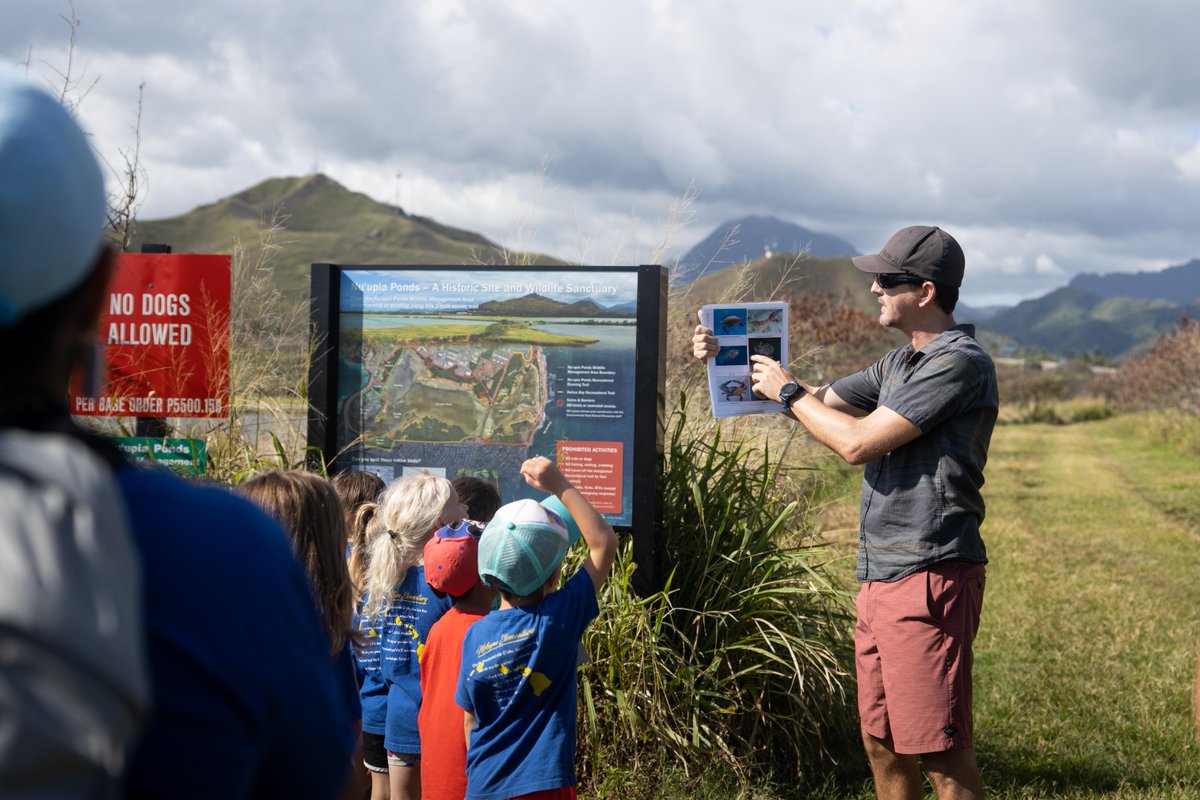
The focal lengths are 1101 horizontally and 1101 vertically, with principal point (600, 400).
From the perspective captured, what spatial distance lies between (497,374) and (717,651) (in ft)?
5.22

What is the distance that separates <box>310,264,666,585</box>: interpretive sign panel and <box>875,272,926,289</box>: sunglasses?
50.6 inches

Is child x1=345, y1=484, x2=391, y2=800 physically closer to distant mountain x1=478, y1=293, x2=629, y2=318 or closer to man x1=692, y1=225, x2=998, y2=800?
distant mountain x1=478, y1=293, x2=629, y2=318

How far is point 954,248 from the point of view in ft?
12.4

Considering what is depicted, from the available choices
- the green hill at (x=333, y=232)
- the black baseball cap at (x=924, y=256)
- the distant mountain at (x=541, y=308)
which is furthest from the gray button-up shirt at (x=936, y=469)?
the green hill at (x=333, y=232)

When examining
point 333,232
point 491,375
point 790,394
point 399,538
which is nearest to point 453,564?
point 399,538

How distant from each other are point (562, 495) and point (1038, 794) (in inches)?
118

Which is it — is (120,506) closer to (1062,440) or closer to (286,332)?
(286,332)

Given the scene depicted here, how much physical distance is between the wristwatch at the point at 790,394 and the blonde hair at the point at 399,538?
1.27m

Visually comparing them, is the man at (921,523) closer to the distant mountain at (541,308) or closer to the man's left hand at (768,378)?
the man's left hand at (768,378)

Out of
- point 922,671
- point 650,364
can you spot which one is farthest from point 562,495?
point 650,364

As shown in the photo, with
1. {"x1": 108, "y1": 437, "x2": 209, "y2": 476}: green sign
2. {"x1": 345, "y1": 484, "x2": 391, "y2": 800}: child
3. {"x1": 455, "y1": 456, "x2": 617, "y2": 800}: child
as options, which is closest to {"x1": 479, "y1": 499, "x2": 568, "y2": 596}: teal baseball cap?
{"x1": 455, "y1": 456, "x2": 617, "y2": 800}: child

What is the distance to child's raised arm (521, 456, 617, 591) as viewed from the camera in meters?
3.26

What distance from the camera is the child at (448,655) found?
3172mm

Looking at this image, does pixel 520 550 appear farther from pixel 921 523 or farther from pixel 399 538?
pixel 921 523
